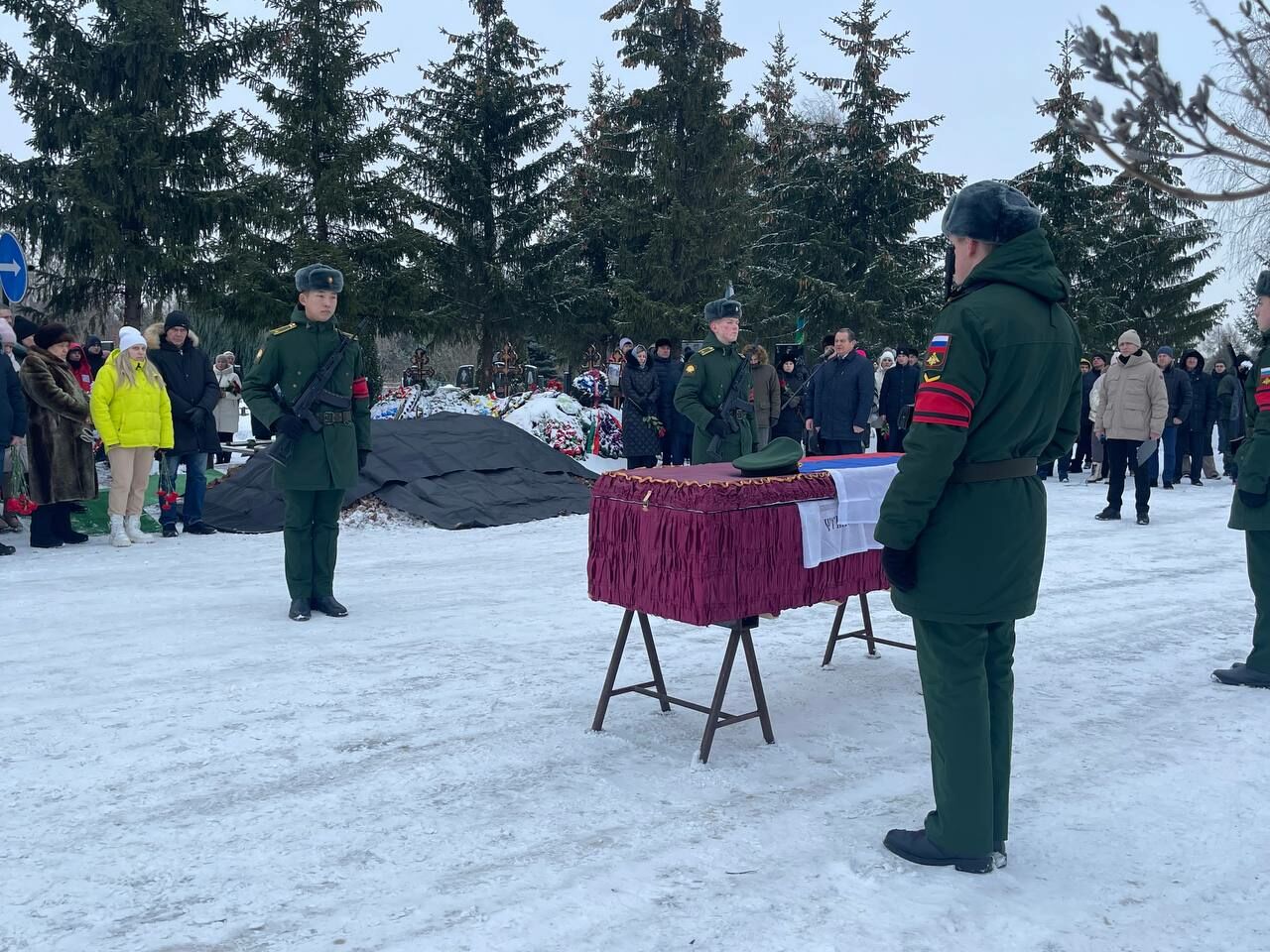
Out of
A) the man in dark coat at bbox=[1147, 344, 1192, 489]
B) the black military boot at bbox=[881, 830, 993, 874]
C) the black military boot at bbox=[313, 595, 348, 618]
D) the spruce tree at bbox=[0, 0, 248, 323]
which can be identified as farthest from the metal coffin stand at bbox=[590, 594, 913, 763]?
the spruce tree at bbox=[0, 0, 248, 323]

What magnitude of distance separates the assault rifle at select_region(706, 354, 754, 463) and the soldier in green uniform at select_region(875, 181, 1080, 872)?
16.9ft

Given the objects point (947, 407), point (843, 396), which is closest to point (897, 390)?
point (843, 396)

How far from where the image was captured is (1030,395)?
3.25 m

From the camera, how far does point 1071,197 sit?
1135 inches

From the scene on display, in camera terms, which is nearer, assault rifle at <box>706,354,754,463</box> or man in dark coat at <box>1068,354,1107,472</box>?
assault rifle at <box>706,354,754,463</box>

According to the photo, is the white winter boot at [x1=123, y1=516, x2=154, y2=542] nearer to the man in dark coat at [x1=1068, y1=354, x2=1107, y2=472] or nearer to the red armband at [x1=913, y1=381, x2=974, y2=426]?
the red armband at [x1=913, y1=381, x2=974, y2=426]

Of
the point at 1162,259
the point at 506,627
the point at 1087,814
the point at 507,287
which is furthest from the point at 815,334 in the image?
the point at 1087,814

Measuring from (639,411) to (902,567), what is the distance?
34.1 ft

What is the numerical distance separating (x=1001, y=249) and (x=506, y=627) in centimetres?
400

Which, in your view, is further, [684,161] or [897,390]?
[684,161]

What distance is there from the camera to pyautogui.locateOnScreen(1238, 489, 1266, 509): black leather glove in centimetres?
542

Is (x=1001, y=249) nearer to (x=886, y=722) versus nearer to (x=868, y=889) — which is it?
(x=868, y=889)

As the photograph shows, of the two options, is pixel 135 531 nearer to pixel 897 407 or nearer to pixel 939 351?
pixel 939 351

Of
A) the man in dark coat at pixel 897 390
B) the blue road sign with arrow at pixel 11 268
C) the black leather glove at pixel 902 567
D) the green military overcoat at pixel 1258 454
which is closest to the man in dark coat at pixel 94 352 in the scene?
the blue road sign with arrow at pixel 11 268
